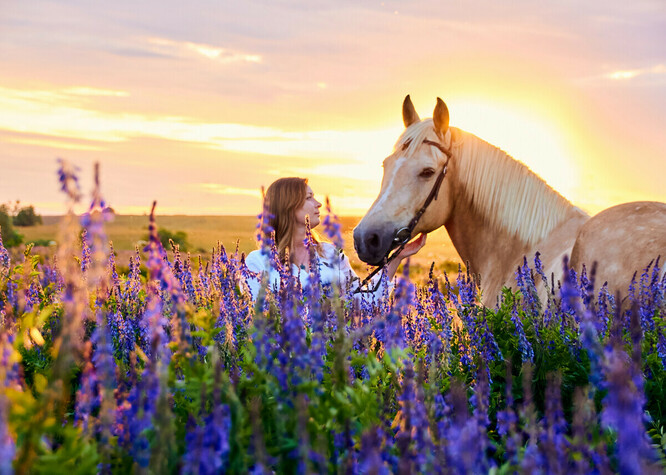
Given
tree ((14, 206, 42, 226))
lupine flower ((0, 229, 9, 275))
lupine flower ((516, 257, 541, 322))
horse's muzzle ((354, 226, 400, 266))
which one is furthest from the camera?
tree ((14, 206, 42, 226))

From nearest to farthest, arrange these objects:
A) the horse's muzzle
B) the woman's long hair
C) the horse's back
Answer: the horse's back → the horse's muzzle → the woman's long hair

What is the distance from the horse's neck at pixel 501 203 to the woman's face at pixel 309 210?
5.24 ft

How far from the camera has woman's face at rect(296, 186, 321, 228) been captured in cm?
643

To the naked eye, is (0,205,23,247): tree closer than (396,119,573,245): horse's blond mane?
No

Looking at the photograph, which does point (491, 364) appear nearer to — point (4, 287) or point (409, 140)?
point (409, 140)

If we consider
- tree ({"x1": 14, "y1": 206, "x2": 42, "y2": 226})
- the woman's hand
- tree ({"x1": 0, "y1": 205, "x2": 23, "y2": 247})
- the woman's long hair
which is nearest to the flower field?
the woman's hand

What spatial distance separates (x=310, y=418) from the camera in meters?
1.81

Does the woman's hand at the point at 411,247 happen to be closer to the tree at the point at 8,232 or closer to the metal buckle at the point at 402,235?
the metal buckle at the point at 402,235

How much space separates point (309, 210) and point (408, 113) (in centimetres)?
148

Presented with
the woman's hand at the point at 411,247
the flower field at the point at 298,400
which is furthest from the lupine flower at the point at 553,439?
the woman's hand at the point at 411,247

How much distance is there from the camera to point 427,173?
555 cm

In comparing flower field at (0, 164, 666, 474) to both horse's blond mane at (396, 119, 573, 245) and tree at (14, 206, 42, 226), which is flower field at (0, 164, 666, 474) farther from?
tree at (14, 206, 42, 226)

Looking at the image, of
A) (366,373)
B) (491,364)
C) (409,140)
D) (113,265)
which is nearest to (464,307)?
(491,364)

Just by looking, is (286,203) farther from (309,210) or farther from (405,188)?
(405,188)
